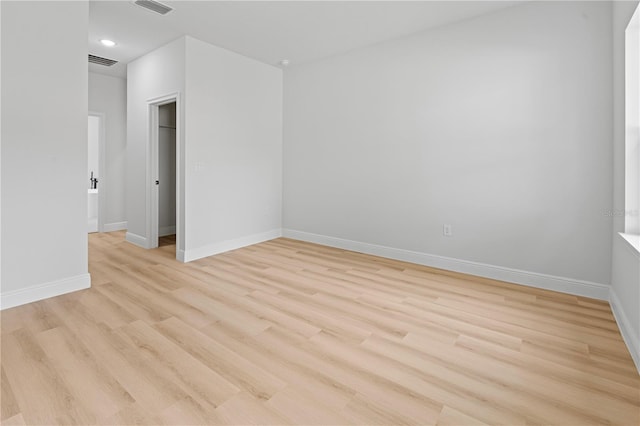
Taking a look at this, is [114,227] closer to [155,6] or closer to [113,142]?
[113,142]

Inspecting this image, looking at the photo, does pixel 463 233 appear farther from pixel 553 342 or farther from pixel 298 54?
pixel 298 54

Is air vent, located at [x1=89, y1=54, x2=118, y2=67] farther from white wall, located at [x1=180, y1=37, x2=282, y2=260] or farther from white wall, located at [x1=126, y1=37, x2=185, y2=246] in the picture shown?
white wall, located at [x1=180, y1=37, x2=282, y2=260]

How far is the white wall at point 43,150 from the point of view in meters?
2.54

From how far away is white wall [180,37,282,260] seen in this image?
4.04 metres

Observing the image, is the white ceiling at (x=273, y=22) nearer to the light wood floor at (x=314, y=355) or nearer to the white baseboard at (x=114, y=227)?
the light wood floor at (x=314, y=355)

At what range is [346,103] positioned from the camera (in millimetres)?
4488

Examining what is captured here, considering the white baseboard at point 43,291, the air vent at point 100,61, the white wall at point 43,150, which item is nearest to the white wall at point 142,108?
the air vent at point 100,61

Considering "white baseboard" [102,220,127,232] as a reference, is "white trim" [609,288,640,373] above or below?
below

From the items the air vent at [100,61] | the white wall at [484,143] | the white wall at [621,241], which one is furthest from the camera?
the air vent at [100,61]

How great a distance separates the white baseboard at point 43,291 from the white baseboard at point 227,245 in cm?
114

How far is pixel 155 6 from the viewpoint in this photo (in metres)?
3.18

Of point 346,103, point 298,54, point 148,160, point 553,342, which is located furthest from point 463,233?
point 148,160

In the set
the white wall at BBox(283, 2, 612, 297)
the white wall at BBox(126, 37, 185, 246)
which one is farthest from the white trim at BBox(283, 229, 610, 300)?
the white wall at BBox(126, 37, 185, 246)

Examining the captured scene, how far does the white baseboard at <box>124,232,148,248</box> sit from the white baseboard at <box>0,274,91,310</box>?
1690 millimetres
